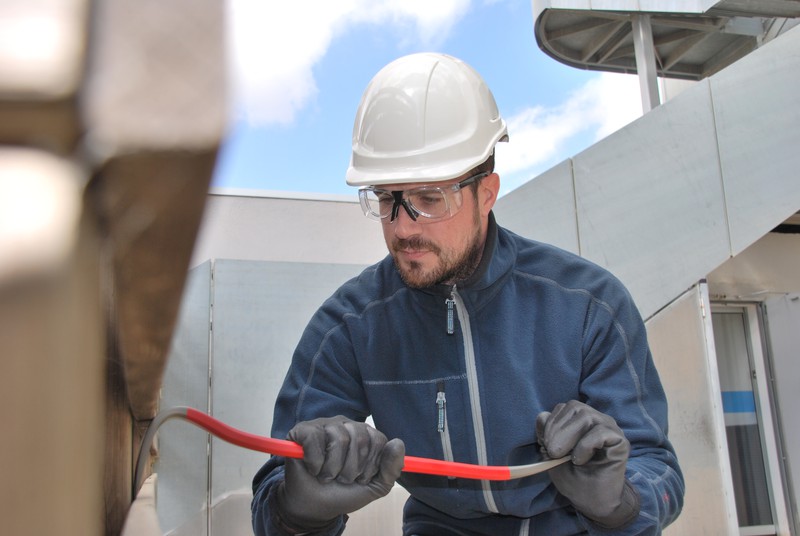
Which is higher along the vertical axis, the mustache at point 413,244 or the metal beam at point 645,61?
the metal beam at point 645,61

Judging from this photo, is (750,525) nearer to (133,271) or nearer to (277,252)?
(277,252)

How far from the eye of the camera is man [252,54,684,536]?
66.8 inches

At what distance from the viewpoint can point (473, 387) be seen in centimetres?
173

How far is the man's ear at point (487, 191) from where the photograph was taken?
1861 millimetres

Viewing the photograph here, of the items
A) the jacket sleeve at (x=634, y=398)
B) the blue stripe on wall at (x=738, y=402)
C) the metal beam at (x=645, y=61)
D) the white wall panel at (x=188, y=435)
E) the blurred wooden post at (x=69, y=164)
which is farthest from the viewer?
the metal beam at (x=645, y=61)

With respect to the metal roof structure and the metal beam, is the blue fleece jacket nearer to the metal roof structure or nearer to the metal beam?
the metal beam

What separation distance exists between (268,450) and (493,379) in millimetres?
734

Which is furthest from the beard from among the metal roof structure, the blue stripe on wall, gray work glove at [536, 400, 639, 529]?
the metal roof structure

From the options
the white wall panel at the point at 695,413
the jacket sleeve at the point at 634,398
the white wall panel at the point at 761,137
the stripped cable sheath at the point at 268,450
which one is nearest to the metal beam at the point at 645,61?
the white wall panel at the point at 761,137

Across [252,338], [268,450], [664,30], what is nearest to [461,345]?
[268,450]

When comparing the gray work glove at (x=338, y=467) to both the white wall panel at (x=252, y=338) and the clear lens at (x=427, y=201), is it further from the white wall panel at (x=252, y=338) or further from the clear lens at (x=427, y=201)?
the white wall panel at (x=252, y=338)

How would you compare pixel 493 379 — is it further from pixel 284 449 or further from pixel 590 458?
pixel 284 449

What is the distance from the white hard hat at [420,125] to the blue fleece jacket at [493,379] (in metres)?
0.23

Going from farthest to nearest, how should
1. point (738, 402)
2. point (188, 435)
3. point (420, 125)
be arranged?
1. point (738, 402)
2. point (188, 435)
3. point (420, 125)
